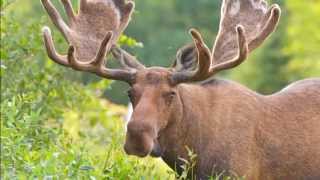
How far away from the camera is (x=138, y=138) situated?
377 inches

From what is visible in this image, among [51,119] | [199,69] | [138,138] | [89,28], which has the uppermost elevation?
[89,28]

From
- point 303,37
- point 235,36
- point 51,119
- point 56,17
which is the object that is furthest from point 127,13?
point 303,37

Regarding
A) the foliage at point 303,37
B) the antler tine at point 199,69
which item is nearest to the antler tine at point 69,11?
the antler tine at point 199,69

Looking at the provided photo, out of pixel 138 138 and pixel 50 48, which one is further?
pixel 50 48

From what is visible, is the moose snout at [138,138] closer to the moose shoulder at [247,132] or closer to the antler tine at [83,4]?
the moose shoulder at [247,132]

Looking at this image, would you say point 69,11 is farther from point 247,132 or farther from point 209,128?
point 247,132

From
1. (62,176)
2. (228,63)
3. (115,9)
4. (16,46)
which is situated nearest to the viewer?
(62,176)

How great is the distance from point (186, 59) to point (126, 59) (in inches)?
17.2

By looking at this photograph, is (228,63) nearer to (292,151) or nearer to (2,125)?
(292,151)

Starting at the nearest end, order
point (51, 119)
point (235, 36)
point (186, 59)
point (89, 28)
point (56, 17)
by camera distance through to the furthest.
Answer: point (186, 59) → point (235, 36) → point (56, 17) → point (89, 28) → point (51, 119)

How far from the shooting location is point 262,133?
1037 cm

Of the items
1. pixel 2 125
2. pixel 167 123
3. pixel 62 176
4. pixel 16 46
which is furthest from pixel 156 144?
pixel 16 46

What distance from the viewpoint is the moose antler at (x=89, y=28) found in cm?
1026

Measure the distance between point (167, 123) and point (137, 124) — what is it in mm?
439
